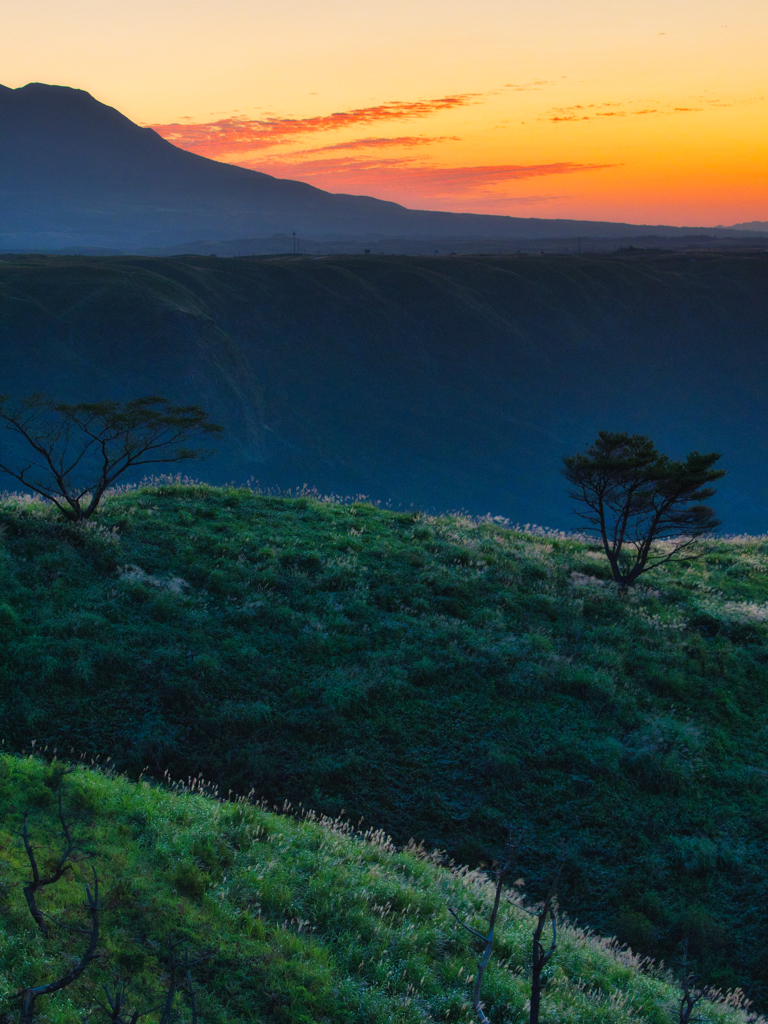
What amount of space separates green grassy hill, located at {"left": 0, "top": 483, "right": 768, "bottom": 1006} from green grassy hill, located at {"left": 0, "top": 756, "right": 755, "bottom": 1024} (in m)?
1.93

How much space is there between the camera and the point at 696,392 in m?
100

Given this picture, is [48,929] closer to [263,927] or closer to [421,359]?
[263,927]

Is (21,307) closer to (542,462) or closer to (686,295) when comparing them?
(542,462)

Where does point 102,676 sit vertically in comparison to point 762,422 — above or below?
below

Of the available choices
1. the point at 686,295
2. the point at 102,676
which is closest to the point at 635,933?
the point at 102,676

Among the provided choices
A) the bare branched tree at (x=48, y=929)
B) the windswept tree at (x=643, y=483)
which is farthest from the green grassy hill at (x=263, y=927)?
the windswept tree at (x=643, y=483)

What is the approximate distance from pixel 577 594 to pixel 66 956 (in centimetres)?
1472

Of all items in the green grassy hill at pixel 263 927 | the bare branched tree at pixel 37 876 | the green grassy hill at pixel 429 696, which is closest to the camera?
the bare branched tree at pixel 37 876

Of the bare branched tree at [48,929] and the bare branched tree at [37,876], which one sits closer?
the bare branched tree at [48,929]

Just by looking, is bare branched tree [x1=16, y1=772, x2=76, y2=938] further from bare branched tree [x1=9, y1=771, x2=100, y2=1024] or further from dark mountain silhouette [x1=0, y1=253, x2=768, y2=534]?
dark mountain silhouette [x1=0, y1=253, x2=768, y2=534]

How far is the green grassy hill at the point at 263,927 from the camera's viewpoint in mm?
5293

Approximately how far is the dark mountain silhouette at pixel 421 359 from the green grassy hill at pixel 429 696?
1959 inches

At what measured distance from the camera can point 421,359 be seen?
301ft

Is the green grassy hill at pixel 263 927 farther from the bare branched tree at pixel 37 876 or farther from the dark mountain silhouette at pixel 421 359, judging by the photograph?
the dark mountain silhouette at pixel 421 359
